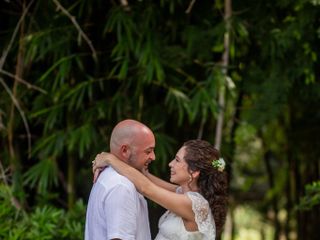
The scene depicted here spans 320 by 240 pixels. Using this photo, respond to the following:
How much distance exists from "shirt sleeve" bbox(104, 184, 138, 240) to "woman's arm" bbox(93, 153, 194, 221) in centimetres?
9

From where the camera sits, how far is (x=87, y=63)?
594 cm

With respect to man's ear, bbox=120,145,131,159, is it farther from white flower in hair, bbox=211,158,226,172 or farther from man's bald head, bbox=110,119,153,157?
white flower in hair, bbox=211,158,226,172

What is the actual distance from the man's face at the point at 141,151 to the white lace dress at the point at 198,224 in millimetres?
304

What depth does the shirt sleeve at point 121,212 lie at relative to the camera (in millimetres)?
3184

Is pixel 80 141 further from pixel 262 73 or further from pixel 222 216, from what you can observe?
pixel 222 216

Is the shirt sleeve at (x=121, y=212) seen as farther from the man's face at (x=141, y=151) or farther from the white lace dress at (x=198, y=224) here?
the white lace dress at (x=198, y=224)

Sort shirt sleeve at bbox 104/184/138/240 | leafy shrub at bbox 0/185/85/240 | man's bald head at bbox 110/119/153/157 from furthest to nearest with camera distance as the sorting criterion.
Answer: leafy shrub at bbox 0/185/85/240, man's bald head at bbox 110/119/153/157, shirt sleeve at bbox 104/184/138/240

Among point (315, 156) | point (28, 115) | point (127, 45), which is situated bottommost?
point (315, 156)

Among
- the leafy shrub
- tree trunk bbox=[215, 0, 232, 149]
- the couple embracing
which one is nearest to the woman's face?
the couple embracing

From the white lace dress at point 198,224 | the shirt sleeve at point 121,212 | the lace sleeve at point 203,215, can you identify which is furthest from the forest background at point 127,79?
the shirt sleeve at point 121,212

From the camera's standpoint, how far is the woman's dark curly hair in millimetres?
3637

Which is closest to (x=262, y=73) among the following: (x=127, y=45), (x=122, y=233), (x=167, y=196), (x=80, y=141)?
(x=127, y=45)

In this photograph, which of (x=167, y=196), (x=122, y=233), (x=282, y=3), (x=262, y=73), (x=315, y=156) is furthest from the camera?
(x=315, y=156)

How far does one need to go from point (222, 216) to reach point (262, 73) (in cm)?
220
